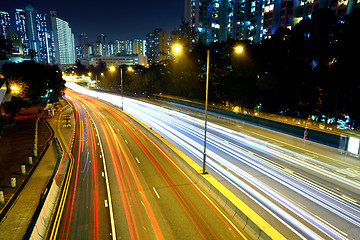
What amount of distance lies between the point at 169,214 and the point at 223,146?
13574 mm

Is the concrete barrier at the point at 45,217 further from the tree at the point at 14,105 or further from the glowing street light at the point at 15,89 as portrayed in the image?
the glowing street light at the point at 15,89

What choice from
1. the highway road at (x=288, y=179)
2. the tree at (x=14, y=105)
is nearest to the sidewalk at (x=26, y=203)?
the highway road at (x=288, y=179)

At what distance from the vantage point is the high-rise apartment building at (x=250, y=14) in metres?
68.2

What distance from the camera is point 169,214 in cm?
1328

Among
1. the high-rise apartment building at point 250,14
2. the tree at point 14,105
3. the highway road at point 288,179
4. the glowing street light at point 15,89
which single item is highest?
the high-rise apartment building at point 250,14

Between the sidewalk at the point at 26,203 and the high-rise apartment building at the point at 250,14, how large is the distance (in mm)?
65491

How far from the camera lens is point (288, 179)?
16.9 meters

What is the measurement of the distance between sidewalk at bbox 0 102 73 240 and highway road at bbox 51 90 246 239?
1.73m

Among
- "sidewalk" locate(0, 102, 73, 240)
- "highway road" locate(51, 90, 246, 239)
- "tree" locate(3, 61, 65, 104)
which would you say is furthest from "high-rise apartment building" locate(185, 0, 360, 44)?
"sidewalk" locate(0, 102, 73, 240)

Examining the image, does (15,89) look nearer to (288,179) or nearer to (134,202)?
(134,202)

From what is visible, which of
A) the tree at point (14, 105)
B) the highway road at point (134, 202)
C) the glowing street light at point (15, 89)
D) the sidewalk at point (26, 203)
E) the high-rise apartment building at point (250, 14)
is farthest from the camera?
the high-rise apartment building at point (250, 14)

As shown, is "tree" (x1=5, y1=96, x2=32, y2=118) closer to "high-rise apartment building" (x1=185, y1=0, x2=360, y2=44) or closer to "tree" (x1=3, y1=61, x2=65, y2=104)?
"tree" (x1=3, y1=61, x2=65, y2=104)

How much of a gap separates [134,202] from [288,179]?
11.1 meters

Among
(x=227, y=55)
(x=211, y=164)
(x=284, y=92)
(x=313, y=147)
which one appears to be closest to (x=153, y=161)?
(x=211, y=164)
